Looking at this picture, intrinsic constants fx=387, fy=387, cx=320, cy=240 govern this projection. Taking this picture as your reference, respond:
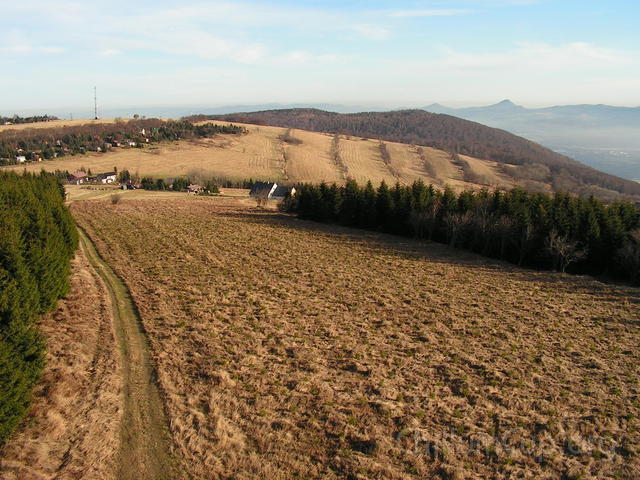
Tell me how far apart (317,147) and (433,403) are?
396 feet

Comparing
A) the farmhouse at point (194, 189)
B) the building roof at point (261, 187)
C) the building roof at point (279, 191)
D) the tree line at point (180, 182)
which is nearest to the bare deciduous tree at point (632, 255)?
the building roof at point (279, 191)

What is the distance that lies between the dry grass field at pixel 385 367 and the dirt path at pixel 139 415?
15.4 inches

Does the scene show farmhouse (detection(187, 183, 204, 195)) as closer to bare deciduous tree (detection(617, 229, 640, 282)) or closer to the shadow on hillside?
the shadow on hillside

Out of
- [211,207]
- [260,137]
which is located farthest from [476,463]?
[260,137]

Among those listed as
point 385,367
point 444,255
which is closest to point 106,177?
point 444,255

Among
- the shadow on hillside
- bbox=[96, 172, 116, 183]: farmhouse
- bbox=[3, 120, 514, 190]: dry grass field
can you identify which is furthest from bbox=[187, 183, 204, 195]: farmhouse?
the shadow on hillside

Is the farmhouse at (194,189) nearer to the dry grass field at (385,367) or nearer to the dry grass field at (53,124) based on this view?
the dry grass field at (385,367)

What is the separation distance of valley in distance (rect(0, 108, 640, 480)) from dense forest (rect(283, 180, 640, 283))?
0.18m

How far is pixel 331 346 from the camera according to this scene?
1588 cm

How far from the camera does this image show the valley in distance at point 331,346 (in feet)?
32.8

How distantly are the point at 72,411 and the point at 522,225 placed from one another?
3474 centimetres

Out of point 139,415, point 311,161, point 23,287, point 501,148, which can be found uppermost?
point 501,148

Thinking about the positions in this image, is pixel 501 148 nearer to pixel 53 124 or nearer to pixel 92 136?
pixel 92 136

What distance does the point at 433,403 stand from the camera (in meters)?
12.2
